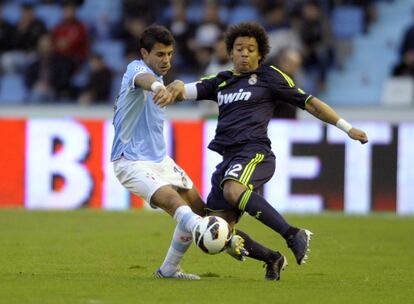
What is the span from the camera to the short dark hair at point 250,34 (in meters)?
9.40

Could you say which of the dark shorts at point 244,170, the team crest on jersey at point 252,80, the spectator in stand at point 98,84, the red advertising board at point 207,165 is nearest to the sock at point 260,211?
the dark shorts at point 244,170

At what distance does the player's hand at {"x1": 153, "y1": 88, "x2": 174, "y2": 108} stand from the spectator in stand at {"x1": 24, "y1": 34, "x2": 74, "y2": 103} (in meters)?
11.3

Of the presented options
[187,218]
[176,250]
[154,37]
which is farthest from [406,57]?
[187,218]

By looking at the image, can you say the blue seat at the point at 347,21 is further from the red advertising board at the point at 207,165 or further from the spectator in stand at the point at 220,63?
the spectator in stand at the point at 220,63

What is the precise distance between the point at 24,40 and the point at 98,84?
2.08 meters

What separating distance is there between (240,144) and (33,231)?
5.39m

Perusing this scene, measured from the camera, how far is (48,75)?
1997cm

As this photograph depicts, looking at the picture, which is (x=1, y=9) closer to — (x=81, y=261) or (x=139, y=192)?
(x=81, y=261)

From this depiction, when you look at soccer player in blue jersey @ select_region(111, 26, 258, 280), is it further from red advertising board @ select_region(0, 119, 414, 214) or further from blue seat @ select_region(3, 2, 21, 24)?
blue seat @ select_region(3, 2, 21, 24)

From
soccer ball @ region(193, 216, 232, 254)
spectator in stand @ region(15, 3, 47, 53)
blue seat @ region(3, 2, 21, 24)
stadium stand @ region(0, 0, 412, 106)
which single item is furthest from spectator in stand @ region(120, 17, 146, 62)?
soccer ball @ region(193, 216, 232, 254)

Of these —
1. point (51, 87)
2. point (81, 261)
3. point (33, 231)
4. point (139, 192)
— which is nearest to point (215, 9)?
point (51, 87)

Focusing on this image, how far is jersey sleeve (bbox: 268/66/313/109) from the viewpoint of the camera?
30.5 ft

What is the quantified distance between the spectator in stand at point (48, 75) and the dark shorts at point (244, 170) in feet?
34.8

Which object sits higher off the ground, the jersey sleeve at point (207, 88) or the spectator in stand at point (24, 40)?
the spectator in stand at point (24, 40)
